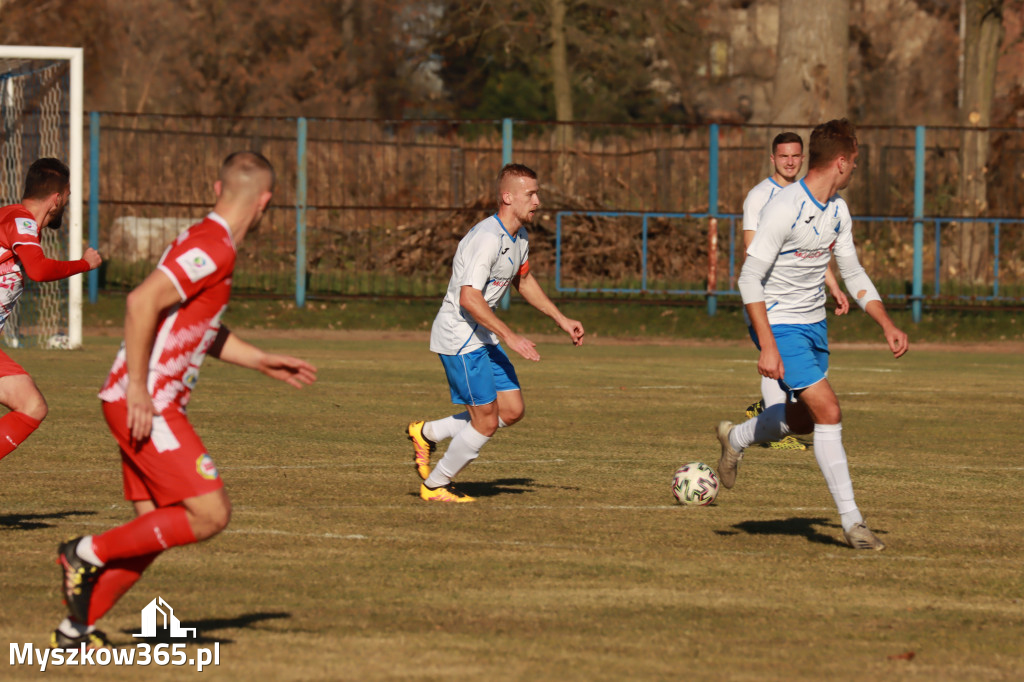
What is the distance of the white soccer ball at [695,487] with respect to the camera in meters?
8.38

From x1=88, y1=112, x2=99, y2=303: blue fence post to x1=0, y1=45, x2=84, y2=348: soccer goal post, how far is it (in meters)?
2.89

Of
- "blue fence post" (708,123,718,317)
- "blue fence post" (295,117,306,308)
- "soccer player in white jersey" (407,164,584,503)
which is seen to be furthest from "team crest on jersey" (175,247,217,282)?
"blue fence post" (295,117,306,308)

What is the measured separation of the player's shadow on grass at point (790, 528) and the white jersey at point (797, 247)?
112 cm

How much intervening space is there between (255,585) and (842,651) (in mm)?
2489

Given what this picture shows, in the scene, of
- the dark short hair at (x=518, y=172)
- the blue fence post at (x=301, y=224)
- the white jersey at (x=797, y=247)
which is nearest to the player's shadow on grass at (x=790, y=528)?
the white jersey at (x=797, y=247)

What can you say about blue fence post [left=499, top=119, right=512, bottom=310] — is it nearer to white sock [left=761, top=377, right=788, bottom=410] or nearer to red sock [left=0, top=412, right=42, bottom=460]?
white sock [left=761, top=377, right=788, bottom=410]

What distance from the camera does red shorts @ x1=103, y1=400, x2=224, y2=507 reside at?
5012 millimetres

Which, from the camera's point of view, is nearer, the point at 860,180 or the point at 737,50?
the point at 860,180

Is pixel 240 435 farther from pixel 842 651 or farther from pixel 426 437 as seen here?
pixel 842 651

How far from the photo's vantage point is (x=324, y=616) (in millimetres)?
5711

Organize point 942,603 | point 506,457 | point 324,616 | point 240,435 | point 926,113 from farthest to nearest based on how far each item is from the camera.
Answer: point 926,113, point 240,435, point 506,457, point 942,603, point 324,616

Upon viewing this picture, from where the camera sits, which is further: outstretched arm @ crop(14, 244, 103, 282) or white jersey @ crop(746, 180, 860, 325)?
outstretched arm @ crop(14, 244, 103, 282)

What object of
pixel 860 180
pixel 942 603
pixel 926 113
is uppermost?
pixel 926 113

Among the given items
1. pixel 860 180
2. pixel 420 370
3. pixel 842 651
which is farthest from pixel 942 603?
pixel 860 180
